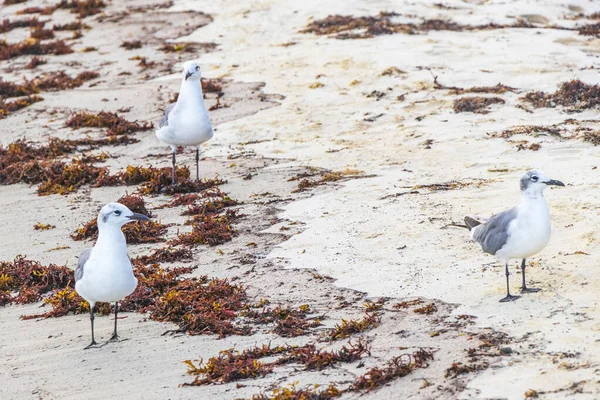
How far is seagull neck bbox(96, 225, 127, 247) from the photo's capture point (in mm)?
6516

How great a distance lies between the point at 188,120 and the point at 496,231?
5.05 m

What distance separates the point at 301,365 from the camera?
19.1 ft

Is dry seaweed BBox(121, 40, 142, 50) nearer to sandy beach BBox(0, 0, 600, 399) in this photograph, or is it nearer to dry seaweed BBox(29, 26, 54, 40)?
sandy beach BBox(0, 0, 600, 399)

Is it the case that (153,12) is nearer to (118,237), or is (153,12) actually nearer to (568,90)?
(568,90)

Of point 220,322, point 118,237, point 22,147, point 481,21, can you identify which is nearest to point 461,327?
point 220,322

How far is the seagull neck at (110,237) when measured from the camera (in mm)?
6516

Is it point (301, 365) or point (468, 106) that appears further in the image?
point (468, 106)

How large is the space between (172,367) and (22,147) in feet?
23.8

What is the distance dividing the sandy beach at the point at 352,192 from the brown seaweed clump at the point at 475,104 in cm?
4

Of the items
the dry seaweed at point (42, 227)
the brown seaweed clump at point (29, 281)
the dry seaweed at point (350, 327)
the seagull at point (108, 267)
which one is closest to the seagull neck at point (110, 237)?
the seagull at point (108, 267)

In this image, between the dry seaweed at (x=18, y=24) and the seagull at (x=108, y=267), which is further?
the dry seaweed at (x=18, y=24)

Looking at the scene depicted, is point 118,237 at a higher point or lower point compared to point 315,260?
higher

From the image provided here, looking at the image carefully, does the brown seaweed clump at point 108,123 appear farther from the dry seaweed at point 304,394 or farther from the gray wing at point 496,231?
the dry seaweed at point 304,394

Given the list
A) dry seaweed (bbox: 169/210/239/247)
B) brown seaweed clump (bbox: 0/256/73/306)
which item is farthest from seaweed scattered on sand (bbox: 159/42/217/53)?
brown seaweed clump (bbox: 0/256/73/306)
